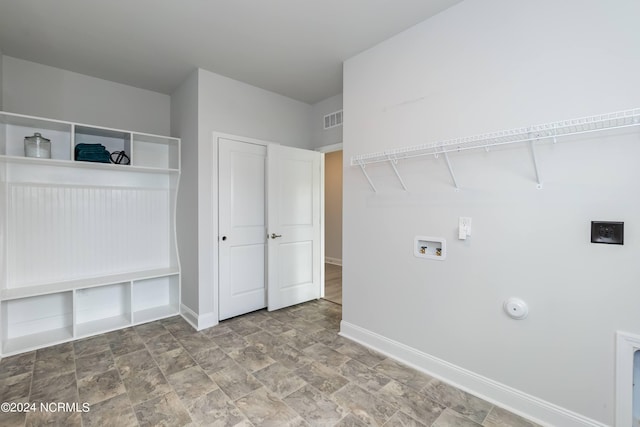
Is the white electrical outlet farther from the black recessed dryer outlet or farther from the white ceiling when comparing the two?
the white ceiling

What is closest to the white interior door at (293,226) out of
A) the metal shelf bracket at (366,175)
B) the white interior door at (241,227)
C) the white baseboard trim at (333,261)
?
the white interior door at (241,227)

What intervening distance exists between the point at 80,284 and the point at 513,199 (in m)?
3.69

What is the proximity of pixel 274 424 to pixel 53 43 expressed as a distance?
346 cm

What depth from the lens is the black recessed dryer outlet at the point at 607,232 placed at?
4.66 ft

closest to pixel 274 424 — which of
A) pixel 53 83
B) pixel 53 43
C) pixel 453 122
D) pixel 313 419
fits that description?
pixel 313 419

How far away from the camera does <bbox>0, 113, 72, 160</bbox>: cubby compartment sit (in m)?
2.52

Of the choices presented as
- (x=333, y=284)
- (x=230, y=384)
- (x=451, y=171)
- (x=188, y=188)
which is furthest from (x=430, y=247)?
(x=333, y=284)

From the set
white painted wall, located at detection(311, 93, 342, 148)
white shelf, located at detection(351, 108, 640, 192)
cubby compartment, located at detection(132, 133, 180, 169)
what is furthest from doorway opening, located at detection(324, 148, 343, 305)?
white shelf, located at detection(351, 108, 640, 192)

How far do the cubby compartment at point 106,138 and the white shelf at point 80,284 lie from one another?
1.25 metres

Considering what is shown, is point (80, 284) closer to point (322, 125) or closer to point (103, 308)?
point (103, 308)

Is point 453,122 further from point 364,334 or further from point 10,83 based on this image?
point 10,83

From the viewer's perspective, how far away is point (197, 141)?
2914 millimetres

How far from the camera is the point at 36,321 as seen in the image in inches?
109

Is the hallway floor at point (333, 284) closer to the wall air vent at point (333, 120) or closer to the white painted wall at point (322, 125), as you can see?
the white painted wall at point (322, 125)
